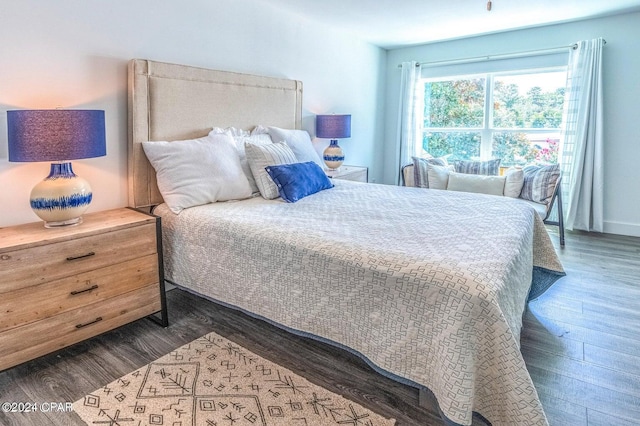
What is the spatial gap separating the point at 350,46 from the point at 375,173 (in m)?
1.75

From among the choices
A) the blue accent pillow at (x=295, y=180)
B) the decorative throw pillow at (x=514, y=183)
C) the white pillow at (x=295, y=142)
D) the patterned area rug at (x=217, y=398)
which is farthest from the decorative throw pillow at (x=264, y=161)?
the decorative throw pillow at (x=514, y=183)

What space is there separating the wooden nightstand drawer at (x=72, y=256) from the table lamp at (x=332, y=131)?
222 cm

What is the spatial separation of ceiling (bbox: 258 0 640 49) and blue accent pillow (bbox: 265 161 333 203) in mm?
1537

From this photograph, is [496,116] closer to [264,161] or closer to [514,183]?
[514,183]

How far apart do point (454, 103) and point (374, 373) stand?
13.6ft

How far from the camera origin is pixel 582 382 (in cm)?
181

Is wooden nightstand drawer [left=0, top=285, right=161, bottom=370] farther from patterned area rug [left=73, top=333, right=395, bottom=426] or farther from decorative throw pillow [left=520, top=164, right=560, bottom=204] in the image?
decorative throw pillow [left=520, top=164, right=560, bottom=204]

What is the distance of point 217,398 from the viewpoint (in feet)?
5.51

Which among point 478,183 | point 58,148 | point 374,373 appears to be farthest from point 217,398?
point 478,183

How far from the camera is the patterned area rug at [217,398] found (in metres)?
1.55

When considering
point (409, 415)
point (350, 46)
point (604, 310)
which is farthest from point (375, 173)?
point (409, 415)

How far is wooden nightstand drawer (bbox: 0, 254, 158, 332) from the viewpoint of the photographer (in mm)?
1681

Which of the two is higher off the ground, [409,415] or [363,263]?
[363,263]

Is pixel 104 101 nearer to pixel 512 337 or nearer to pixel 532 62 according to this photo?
pixel 512 337
